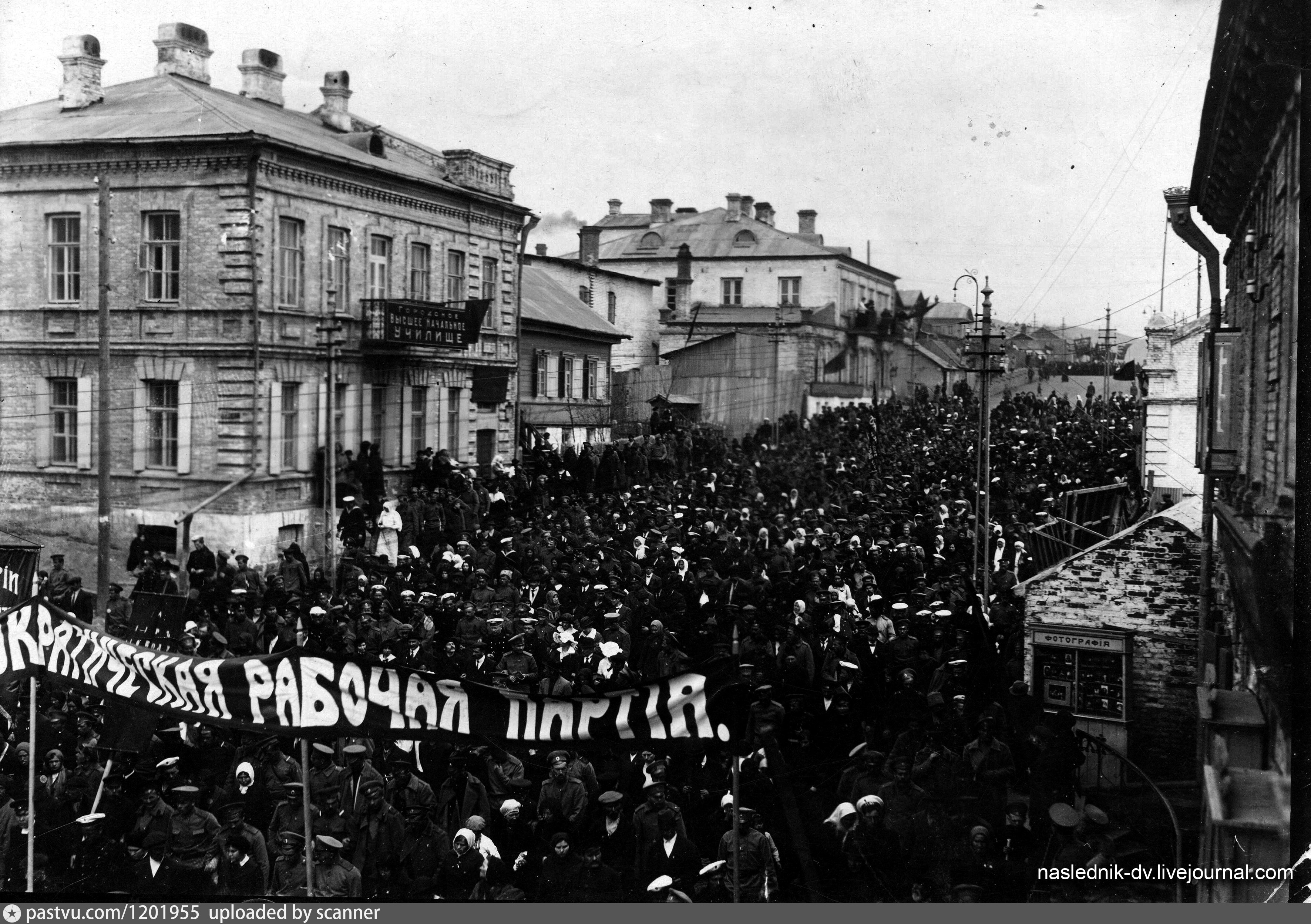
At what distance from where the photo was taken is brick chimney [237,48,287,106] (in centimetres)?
1983

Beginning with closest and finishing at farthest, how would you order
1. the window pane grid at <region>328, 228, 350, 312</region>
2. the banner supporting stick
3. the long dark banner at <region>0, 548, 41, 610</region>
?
the banner supporting stick
the long dark banner at <region>0, 548, 41, 610</region>
the window pane grid at <region>328, 228, 350, 312</region>

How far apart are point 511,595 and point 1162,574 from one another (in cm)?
763

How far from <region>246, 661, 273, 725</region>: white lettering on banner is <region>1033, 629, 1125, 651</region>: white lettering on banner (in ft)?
28.4

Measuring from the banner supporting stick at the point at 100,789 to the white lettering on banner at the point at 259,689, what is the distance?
285 centimetres

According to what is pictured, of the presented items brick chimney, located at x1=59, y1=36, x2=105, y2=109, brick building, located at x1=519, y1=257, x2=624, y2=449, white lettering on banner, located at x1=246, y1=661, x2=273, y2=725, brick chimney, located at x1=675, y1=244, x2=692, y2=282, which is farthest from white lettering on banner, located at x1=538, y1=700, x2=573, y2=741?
brick chimney, located at x1=59, y1=36, x2=105, y2=109

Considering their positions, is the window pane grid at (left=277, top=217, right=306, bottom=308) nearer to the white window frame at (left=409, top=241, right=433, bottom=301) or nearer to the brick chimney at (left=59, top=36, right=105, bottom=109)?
the white window frame at (left=409, top=241, right=433, bottom=301)

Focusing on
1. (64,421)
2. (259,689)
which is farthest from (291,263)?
(259,689)

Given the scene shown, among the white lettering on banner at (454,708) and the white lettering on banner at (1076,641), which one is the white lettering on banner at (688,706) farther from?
the white lettering on banner at (1076,641)

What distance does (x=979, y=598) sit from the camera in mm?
13500

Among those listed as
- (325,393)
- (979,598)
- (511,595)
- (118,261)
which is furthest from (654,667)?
(118,261)

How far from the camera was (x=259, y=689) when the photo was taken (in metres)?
7.74

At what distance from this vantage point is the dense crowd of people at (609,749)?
863 centimetres

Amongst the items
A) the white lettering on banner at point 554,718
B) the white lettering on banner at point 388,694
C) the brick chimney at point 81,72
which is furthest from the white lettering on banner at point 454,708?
the brick chimney at point 81,72

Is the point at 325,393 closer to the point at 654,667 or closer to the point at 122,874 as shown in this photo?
the point at 654,667
